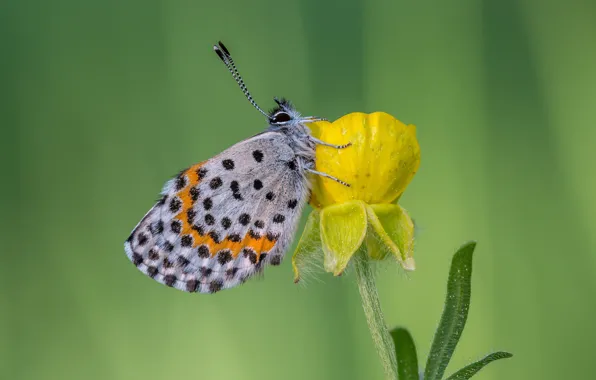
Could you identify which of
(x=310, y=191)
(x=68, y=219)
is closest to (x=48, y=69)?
(x=68, y=219)

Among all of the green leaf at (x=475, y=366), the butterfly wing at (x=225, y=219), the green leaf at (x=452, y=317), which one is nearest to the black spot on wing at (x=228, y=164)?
the butterfly wing at (x=225, y=219)

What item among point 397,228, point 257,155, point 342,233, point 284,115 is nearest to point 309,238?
point 342,233

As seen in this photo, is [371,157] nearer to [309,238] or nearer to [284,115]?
[309,238]

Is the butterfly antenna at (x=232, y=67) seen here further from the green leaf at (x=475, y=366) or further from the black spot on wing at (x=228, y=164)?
the green leaf at (x=475, y=366)

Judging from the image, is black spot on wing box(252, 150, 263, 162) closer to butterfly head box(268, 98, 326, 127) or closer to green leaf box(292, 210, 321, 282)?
butterfly head box(268, 98, 326, 127)

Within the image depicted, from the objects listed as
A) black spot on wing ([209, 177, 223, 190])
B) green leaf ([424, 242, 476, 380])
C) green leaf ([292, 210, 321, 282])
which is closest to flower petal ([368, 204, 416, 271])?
green leaf ([292, 210, 321, 282])
